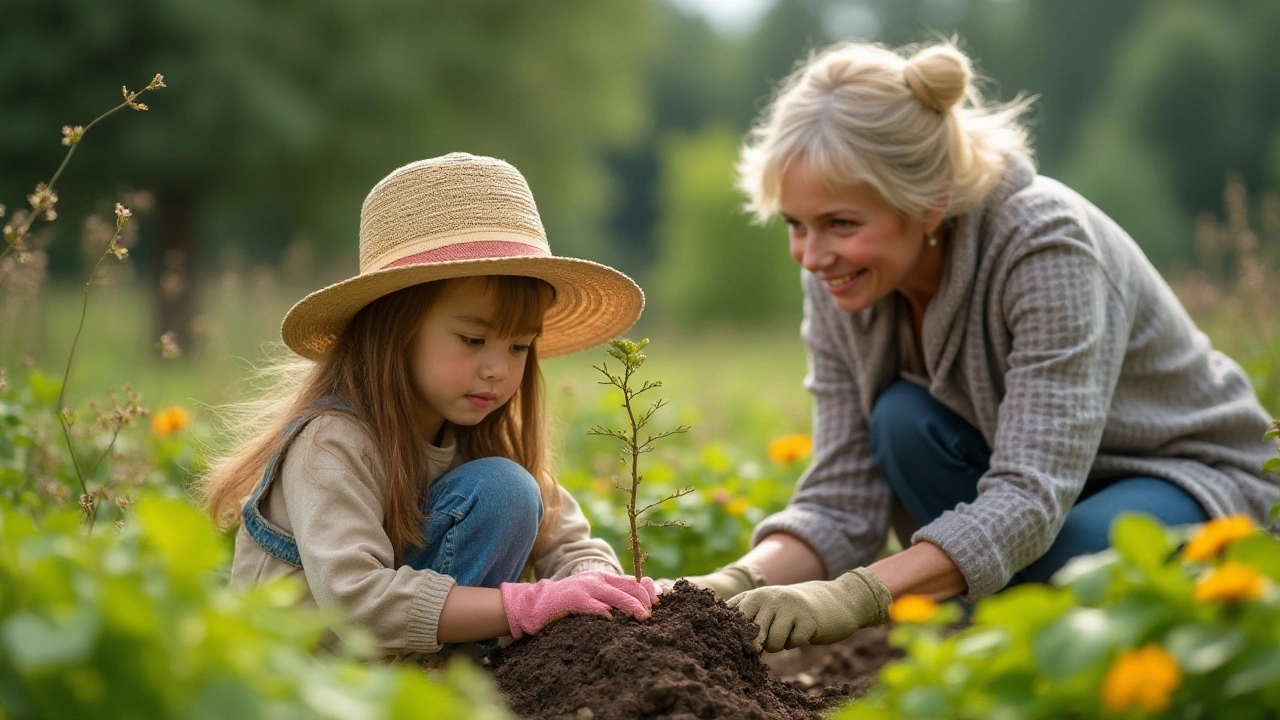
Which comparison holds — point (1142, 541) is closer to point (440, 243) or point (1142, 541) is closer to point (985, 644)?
point (985, 644)

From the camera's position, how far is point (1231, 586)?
1.17m

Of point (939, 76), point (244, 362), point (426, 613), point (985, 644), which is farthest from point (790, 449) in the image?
point (244, 362)

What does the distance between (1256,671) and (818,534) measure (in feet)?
5.63

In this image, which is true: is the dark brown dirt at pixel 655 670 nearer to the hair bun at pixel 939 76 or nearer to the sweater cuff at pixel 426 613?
the sweater cuff at pixel 426 613

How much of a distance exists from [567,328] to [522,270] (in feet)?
1.50

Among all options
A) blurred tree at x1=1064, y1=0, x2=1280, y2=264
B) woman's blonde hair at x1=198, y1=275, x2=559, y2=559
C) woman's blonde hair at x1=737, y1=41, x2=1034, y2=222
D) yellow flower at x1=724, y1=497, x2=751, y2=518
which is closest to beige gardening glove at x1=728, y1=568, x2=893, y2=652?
woman's blonde hair at x1=198, y1=275, x2=559, y2=559

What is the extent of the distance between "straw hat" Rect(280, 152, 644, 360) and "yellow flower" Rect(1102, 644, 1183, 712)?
4.32ft

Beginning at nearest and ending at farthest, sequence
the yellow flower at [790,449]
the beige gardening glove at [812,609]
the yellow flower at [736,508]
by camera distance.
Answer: the beige gardening glove at [812,609] → the yellow flower at [736,508] → the yellow flower at [790,449]


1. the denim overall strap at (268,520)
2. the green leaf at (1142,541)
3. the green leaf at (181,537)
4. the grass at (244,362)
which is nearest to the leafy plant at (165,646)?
the green leaf at (181,537)

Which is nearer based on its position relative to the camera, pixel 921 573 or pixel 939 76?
pixel 921 573

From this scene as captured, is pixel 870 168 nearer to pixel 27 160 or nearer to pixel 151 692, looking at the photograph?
pixel 151 692

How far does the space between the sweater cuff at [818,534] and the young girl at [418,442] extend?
21.0 inches

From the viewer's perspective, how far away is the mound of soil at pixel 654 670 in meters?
1.84

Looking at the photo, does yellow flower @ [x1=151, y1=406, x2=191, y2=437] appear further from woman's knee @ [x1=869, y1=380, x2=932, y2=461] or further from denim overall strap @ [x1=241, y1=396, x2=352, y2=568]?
woman's knee @ [x1=869, y1=380, x2=932, y2=461]
